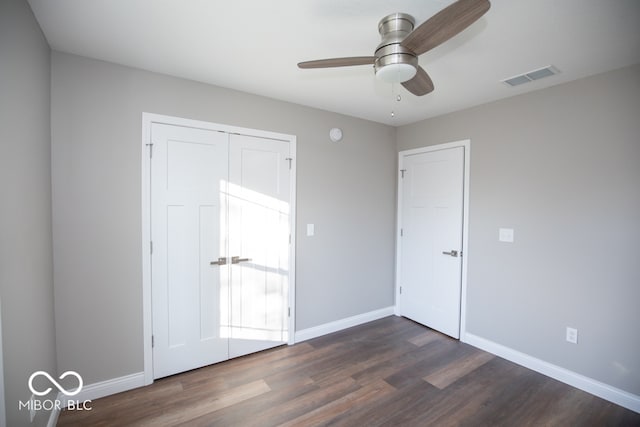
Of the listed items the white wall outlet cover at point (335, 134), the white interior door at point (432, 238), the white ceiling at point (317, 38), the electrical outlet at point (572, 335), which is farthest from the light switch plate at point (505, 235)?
the white wall outlet cover at point (335, 134)

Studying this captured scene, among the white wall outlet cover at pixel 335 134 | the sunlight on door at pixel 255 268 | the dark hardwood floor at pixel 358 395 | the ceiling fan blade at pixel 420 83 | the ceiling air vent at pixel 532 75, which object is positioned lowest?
the dark hardwood floor at pixel 358 395

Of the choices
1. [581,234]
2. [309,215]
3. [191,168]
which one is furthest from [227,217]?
[581,234]

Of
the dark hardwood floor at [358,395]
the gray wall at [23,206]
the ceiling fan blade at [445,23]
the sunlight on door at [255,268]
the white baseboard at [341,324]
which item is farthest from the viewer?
the white baseboard at [341,324]

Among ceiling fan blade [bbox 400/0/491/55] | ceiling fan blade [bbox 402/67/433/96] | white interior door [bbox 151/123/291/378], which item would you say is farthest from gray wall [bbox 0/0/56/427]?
ceiling fan blade [bbox 402/67/433/96]

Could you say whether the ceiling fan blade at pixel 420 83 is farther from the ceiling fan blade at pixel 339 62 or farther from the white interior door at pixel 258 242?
the white interior door at pixel 258 242

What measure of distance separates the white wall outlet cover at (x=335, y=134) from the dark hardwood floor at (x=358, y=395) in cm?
228

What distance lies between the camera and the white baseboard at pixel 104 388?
2.03 meters

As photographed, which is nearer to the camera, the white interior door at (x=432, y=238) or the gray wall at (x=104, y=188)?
the gray wall at (x=104, y=188)

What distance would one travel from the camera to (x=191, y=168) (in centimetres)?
244

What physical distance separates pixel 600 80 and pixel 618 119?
1.13 feet

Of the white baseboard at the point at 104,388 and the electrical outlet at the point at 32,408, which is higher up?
the electrical outlet at the point at 32,408

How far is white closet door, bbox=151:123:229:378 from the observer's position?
234 cm

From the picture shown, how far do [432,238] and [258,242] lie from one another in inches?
80.8

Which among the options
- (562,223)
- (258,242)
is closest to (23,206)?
(258,242)
